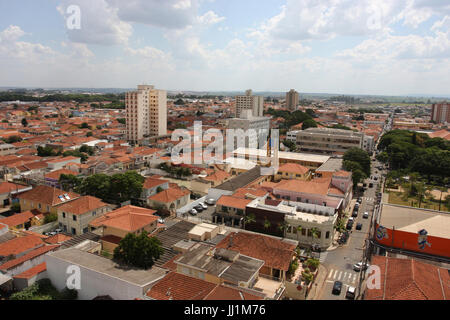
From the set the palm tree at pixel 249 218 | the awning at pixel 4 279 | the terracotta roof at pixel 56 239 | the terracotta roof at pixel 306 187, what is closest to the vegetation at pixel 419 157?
the terracotta roof at pixel 306 187

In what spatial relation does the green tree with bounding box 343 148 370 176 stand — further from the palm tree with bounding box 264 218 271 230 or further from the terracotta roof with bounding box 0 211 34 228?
the terracotta roof with bounding box 0 211 34 228

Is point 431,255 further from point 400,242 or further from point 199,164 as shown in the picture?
point 199,164

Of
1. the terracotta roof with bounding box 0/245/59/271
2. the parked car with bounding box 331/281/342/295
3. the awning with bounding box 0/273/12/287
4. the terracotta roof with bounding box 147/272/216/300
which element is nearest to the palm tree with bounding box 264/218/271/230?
the parked car with bounding box 331/281/342/295

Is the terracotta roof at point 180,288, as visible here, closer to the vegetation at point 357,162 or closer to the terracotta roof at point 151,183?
the terracotta roof at point 151,183

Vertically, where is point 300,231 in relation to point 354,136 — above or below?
below
